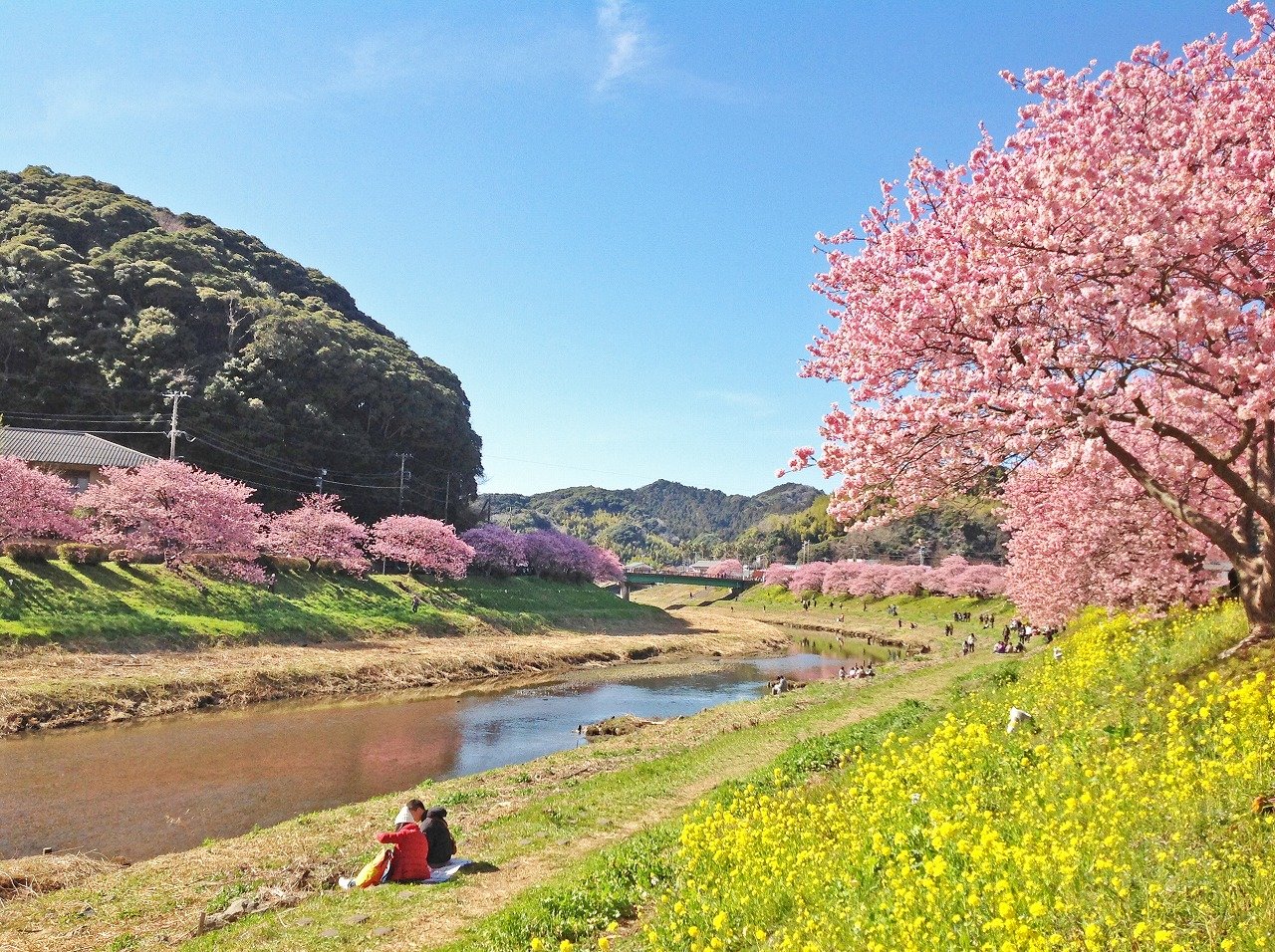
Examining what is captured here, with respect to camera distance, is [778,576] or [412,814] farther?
[778,576]

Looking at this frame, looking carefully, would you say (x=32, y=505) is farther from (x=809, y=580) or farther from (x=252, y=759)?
(x=809, y=580)

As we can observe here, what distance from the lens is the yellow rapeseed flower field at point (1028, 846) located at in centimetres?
482

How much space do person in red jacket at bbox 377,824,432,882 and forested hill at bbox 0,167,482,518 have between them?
61.9m

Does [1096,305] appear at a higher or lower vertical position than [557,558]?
higher

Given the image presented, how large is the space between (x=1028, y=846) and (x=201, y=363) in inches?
3037

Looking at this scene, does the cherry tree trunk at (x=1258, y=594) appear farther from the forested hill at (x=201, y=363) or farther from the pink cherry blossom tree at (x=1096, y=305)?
the forested hill at (x=201, y=363)

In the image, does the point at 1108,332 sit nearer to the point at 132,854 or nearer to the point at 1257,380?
the point at 1257,380

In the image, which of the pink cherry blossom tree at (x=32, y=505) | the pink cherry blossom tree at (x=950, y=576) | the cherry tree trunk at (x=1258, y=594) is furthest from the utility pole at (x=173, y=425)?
the pink cherry blossom tree at (x=950, y=576)

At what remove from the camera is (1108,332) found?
28.4ft

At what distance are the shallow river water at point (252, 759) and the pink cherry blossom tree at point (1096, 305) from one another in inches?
633

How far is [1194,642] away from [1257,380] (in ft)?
23.1

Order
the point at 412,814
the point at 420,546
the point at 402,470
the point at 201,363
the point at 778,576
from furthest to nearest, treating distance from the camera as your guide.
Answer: the point at 778,576 → the point at 402,470 → the point at 201,363 → the point at 420,546 → the point at 412,814

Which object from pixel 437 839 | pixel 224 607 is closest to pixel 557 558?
pixel 224 607

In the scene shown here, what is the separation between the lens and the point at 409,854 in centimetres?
1126
